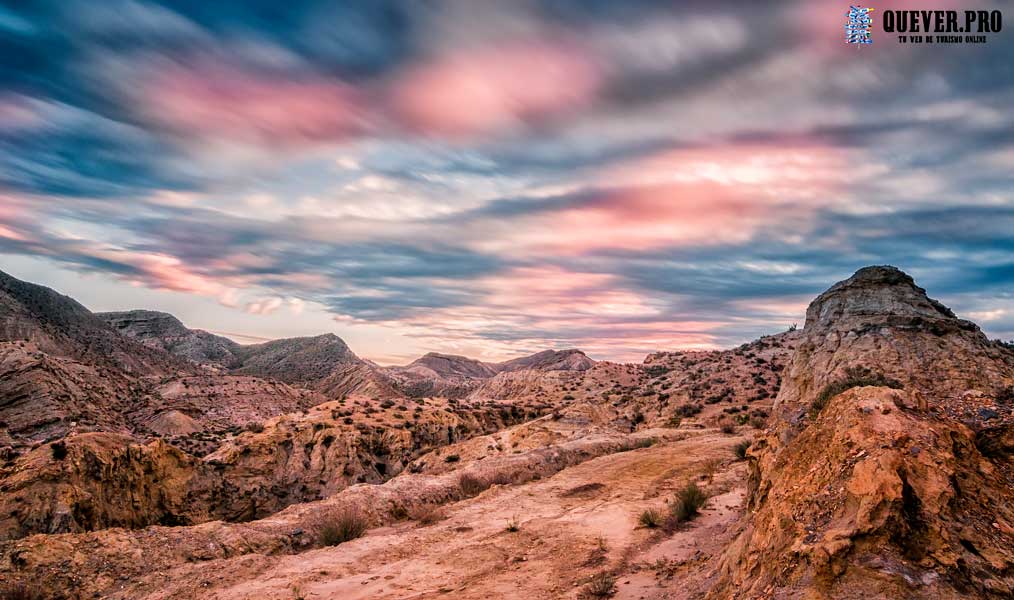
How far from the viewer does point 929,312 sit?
551 inches

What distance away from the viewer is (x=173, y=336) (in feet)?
509

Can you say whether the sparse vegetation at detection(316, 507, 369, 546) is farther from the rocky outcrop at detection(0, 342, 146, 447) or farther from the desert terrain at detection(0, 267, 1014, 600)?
the rocky outcrop at detection(0, 342, 146, 447)

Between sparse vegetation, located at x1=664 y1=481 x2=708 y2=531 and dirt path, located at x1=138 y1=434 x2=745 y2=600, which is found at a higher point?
sparse vegetation, located at x1=664 y1=481 x2=708 y2=531

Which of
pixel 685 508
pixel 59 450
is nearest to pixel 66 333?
pixel 59 450

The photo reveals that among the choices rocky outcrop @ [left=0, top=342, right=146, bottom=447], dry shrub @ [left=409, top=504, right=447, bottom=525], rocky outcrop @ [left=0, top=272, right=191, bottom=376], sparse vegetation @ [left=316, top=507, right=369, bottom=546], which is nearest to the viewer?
sparse vegetation @ [left=316, top=507, right=369, bottom=546]

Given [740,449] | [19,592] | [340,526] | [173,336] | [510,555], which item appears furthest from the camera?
[173,336]

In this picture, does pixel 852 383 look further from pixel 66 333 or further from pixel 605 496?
pixel 66 333

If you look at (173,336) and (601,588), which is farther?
(173,336)

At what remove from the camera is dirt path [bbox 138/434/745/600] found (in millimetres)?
8156

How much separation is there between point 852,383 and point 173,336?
611 ft

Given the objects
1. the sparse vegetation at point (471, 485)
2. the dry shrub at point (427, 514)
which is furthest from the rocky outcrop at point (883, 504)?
the sparse vegetation at point (471, 485)

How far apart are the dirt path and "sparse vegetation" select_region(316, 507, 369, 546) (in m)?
0.49

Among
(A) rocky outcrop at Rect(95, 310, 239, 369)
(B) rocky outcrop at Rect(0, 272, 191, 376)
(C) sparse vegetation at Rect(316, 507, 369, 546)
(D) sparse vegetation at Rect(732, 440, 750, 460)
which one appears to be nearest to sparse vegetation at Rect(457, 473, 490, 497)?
(C) sparse vegetation at Rect(316, 507, 369, 546)

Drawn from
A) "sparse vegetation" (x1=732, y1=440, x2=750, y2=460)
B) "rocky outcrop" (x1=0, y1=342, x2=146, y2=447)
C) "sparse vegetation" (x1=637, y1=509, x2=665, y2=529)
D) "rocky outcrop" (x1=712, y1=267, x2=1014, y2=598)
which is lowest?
"rocky outcrop" (x1=0, y1=342, x2=146, y2=447)
